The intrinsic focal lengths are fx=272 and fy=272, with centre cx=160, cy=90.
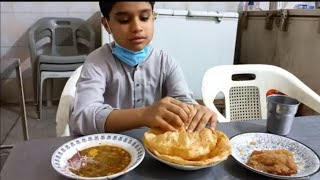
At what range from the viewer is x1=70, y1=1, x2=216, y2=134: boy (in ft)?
1.99

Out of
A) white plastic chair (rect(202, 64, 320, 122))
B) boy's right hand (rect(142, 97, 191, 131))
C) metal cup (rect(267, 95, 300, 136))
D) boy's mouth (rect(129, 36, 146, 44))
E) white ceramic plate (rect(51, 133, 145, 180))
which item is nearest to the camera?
white ceramic plate (rect(51, 133, 145, 180))

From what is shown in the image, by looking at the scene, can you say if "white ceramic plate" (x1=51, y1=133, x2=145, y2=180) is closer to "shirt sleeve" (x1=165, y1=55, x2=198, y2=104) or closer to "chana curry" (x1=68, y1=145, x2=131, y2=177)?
"chana curry" (x1=68, y1=145, x2=131, y2=177)

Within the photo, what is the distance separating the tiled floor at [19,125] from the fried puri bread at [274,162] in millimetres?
1723

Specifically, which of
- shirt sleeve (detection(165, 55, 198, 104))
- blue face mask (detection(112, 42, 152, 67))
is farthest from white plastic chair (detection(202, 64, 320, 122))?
blue face mask (detection(112, 42, 152, 67))

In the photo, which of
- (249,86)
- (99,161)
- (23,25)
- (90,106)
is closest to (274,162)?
(99,161)

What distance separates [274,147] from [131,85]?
1.62 ft

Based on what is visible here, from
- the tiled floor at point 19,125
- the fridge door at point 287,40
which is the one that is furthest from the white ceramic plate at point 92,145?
the fridge door at point 287,40

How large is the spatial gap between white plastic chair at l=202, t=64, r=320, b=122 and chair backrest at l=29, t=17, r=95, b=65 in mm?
1625

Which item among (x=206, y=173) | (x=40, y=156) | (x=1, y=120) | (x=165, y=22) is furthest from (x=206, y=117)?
(x=1, y=120)

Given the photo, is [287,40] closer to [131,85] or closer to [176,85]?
[176,85]

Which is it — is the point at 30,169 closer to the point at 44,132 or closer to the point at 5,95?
the point at 44,132

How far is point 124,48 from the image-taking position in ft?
2.86

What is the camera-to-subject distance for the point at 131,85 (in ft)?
3.07

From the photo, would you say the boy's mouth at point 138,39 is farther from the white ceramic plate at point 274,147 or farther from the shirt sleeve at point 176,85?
the white ceramic plate at point 274,147
